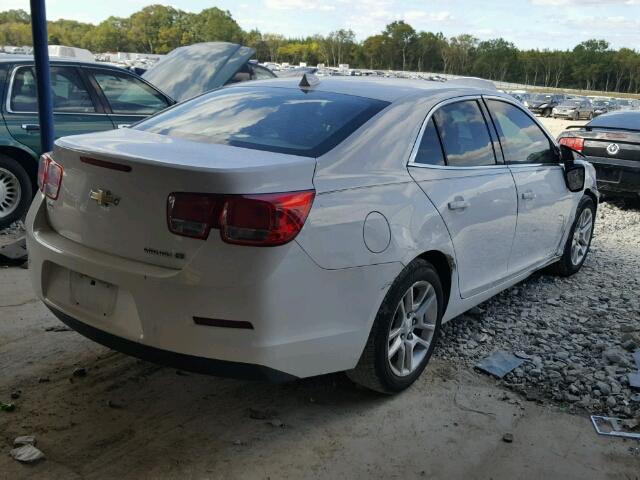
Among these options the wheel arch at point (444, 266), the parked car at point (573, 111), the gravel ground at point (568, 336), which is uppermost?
the wheel arch at point (444, 266)

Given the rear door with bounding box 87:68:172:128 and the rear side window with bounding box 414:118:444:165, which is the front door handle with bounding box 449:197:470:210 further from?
the rear door with bounding box 87:68:172:128

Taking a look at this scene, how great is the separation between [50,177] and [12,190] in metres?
3.88

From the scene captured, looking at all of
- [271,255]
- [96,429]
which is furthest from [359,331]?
[96,429]

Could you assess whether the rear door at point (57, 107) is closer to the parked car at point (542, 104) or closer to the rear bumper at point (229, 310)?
the rear bumper at point (229, 310)

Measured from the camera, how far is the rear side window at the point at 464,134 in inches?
148

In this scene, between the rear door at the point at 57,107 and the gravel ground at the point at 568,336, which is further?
the rear door at the point at 57,107

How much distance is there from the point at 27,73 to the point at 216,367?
17.4ft

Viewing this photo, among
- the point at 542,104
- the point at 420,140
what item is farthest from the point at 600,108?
the point at 420,140

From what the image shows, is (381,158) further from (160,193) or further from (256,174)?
(160,193)

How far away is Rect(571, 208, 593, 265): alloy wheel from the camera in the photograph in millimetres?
5680

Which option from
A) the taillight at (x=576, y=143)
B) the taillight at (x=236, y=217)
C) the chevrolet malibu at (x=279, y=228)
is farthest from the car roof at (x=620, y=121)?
the taillight at (x=236, y=217)

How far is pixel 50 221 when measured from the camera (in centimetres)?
323

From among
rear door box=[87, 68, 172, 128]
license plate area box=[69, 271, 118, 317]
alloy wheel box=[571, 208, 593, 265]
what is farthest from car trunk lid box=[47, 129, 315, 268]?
rear door box=[87, 68, 172, 128]

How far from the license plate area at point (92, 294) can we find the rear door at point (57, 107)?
13.7ft
